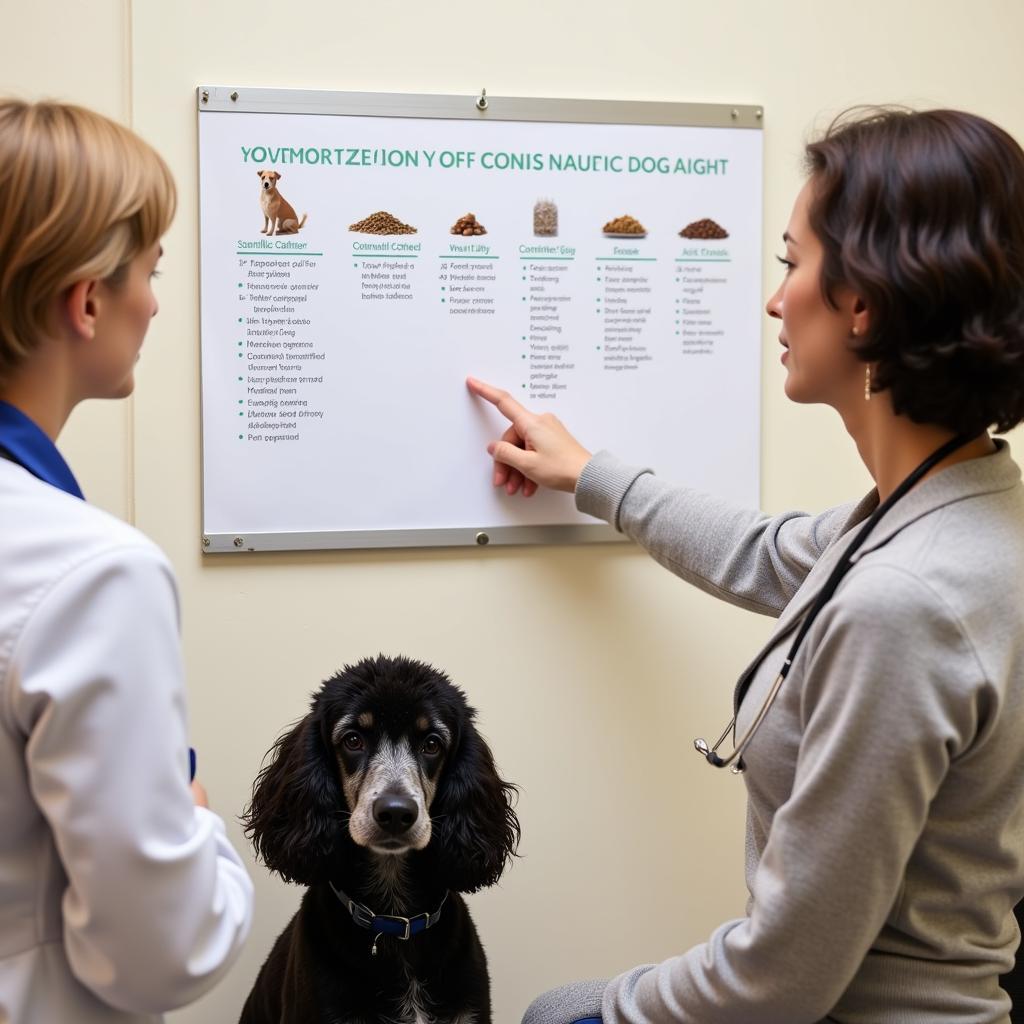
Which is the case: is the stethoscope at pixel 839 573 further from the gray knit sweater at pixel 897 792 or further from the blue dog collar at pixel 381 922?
the blue dog collar at pixel 381 922

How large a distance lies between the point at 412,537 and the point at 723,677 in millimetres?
636

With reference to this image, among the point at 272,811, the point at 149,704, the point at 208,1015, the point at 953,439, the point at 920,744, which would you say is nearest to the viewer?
the point at 149,704

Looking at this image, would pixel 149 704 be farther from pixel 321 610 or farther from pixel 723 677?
pixel 723 677

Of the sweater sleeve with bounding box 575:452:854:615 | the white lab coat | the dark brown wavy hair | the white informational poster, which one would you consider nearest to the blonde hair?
the white lab coat

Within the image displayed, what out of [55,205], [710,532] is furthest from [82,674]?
[710,532]

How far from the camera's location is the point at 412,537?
182 cm

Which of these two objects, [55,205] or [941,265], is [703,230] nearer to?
[941,265]

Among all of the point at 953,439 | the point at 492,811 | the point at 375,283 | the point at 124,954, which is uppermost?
the point at 375,283

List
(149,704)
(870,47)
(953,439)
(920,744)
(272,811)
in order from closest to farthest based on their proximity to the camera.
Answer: (149,704), (920,744), (953,439), (272,811), (870,47)

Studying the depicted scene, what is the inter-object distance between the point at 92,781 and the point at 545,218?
1319 millimetres

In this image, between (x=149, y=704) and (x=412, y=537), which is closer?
(x=149, y=704)

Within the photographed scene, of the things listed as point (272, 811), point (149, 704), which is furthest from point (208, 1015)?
point (149, 704)

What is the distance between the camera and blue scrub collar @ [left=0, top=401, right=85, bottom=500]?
902mm

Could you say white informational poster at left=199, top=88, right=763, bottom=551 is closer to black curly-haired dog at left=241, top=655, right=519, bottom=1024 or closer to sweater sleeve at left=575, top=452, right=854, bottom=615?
sweater sleeve at left=575, top=452, right=854, bottom=615
